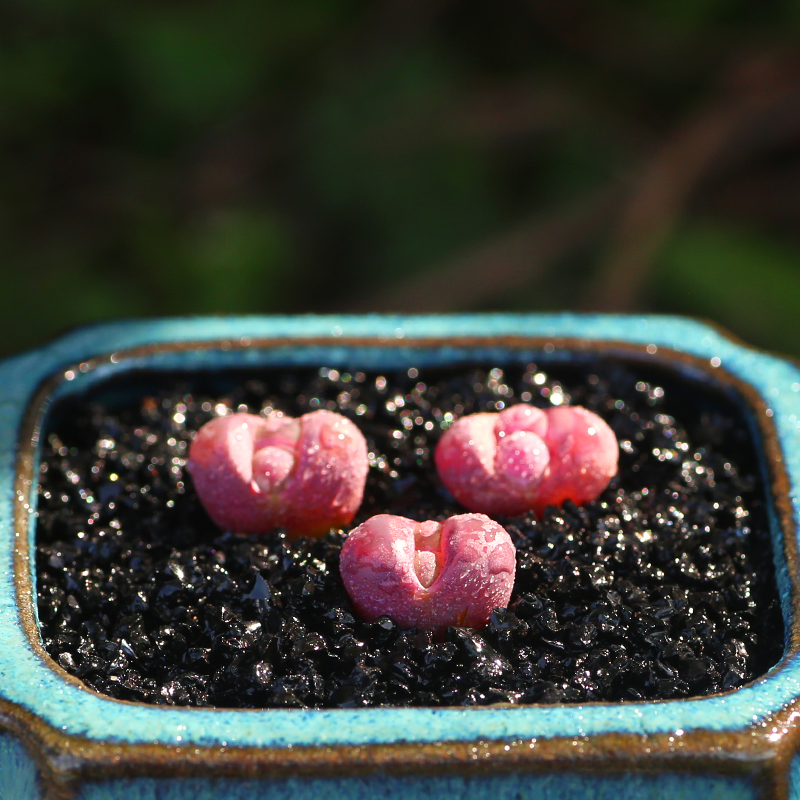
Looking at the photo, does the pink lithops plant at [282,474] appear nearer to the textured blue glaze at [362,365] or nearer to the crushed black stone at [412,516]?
the crushed black stone at [412,516]

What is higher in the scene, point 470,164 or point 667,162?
point 667,162

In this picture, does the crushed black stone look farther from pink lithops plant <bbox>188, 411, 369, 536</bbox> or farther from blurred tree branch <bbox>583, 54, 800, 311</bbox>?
blurred tree branch <bbox>583, 54, 800, 311</bbox>

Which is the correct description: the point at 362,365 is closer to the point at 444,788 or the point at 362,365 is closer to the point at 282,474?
the point at 282,474

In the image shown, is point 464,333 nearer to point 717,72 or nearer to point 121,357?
point 121,357

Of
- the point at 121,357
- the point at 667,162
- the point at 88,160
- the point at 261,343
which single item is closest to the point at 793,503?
the point at 261,343

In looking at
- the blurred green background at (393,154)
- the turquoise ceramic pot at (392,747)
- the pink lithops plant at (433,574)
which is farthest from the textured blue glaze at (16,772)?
the blurred green background at (393,154)

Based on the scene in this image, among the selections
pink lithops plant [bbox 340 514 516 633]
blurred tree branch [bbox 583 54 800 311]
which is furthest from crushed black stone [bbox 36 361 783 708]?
blurred tree branch [bbox 583 54 800 311]
